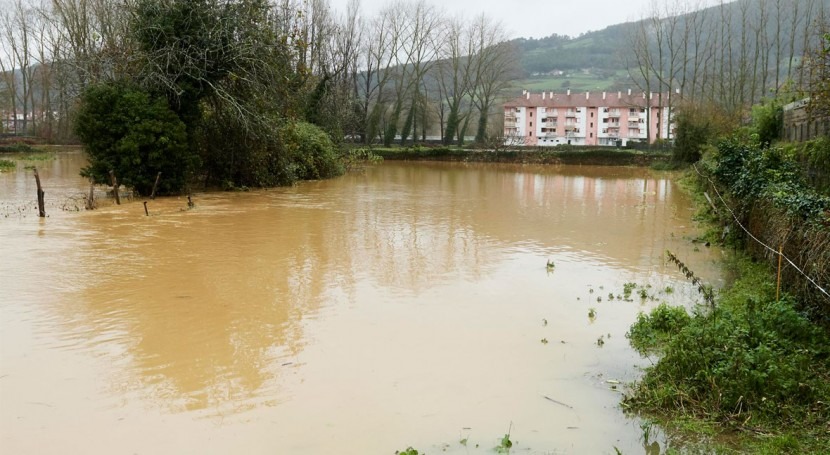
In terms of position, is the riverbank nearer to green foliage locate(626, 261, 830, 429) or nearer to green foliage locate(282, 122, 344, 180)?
green foliage locate(282, 122, 344, 180)

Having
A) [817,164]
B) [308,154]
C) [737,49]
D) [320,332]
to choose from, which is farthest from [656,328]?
[737,49]

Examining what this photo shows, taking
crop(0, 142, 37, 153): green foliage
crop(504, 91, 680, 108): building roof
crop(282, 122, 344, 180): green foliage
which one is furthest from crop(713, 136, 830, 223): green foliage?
crop(504, 91, 680, 108): building roof

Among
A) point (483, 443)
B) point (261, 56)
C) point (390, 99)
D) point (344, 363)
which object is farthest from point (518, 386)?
point (390, 99)

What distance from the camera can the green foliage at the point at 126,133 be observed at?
64.3 ft

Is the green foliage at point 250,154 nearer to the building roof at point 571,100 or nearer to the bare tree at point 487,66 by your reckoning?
the bare tree at point 487,66

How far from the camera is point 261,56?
21734 millimetres

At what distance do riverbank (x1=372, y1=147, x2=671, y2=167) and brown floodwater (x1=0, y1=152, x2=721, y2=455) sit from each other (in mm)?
33928

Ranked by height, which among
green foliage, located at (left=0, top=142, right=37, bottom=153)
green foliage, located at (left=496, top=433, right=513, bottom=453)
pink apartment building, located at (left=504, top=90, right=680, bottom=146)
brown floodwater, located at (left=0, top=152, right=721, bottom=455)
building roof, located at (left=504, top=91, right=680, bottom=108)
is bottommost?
green foliage, located at (left=496, top=433, right=513, bottom=453)

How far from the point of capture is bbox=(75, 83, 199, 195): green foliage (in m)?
19.6

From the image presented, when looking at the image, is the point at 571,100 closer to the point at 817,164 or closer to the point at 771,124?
the point at 771,124

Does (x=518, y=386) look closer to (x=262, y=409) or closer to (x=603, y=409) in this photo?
(x=603, y=409)

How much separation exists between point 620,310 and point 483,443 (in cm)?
451

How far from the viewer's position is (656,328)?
25.5ft

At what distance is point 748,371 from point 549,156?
4658 cm
